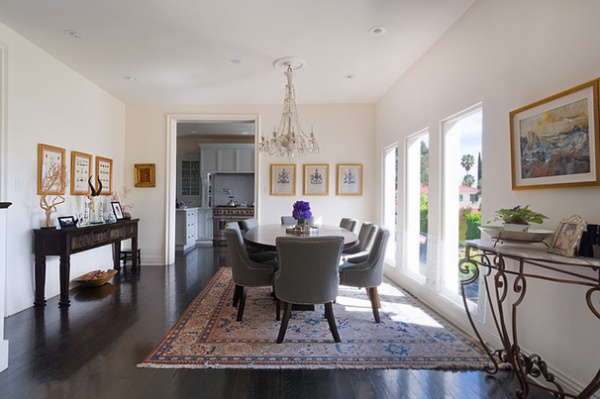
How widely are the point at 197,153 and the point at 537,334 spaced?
7.87m

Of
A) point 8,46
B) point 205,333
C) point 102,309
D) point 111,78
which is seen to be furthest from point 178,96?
point 205,333

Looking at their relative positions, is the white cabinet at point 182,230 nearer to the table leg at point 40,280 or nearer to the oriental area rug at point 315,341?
the table leg at point 40,280

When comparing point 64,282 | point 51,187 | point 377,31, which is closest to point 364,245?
point 377,31

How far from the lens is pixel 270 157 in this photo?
509cm

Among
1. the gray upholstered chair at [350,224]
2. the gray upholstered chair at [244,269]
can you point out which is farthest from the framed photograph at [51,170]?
the gray upholstered chair at [350,224]

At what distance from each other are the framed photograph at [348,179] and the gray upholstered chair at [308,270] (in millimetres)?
2929

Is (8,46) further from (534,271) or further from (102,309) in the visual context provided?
(534,271)

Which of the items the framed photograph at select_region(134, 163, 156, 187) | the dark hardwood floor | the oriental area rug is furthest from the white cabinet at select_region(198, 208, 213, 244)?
the dark hardwood floor

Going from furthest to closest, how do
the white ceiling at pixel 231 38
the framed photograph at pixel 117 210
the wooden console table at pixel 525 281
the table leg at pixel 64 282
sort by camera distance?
the framed photograph at pixel 117 210 → the table leg at pixel 64 282 → the white ceiling at pixel 231 38 → the wooden console table at pixel 525 281

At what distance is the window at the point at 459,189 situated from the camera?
8.63 feet

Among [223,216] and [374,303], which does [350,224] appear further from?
[223,216]

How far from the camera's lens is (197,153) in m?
8.03

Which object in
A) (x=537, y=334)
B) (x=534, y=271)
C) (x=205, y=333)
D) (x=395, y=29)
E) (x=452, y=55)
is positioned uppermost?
(x=395, y=29)

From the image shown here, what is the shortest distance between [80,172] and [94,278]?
141 cm
